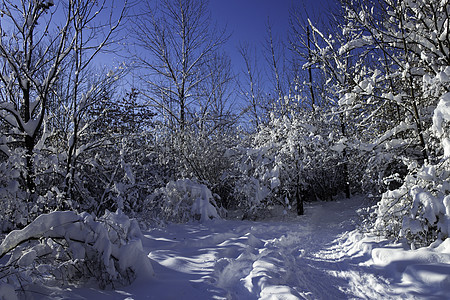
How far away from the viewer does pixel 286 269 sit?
2.84 metres

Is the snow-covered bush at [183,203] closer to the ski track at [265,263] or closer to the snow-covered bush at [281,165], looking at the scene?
the ski track at [265,263]

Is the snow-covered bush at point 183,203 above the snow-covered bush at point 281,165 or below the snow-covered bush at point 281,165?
below

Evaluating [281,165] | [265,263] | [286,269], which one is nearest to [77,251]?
[265,263]

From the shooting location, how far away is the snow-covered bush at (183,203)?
591cm

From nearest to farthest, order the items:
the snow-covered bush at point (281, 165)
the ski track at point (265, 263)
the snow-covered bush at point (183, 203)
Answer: the ski track at point (265, 263) → the snow-covered bush at point (183, 203) → the snow-covered bush at point (281, 165)

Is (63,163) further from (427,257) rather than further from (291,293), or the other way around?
(427,257)

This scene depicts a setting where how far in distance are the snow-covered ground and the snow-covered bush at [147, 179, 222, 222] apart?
4.79ft

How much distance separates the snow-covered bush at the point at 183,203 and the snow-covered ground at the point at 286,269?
1.46 meters

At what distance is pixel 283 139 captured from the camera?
7375 millimetres

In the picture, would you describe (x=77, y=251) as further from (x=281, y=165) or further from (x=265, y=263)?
(x=281, y=165)

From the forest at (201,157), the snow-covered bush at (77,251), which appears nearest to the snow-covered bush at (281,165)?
the forest at (201,157)

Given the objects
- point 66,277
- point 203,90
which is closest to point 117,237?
point 66,277

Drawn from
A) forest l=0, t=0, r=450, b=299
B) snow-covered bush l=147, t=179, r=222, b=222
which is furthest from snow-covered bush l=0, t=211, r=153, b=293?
snow-covered bush l=147, t=179, r=222, b=222

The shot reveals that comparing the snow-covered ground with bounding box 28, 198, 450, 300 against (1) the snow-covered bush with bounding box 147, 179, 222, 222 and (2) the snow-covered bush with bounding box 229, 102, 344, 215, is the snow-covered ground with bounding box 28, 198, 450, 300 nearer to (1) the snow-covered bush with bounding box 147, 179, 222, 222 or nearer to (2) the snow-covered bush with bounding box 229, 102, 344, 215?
(1) the snow-covered bush with bounding box 147, 179, 222, 222
